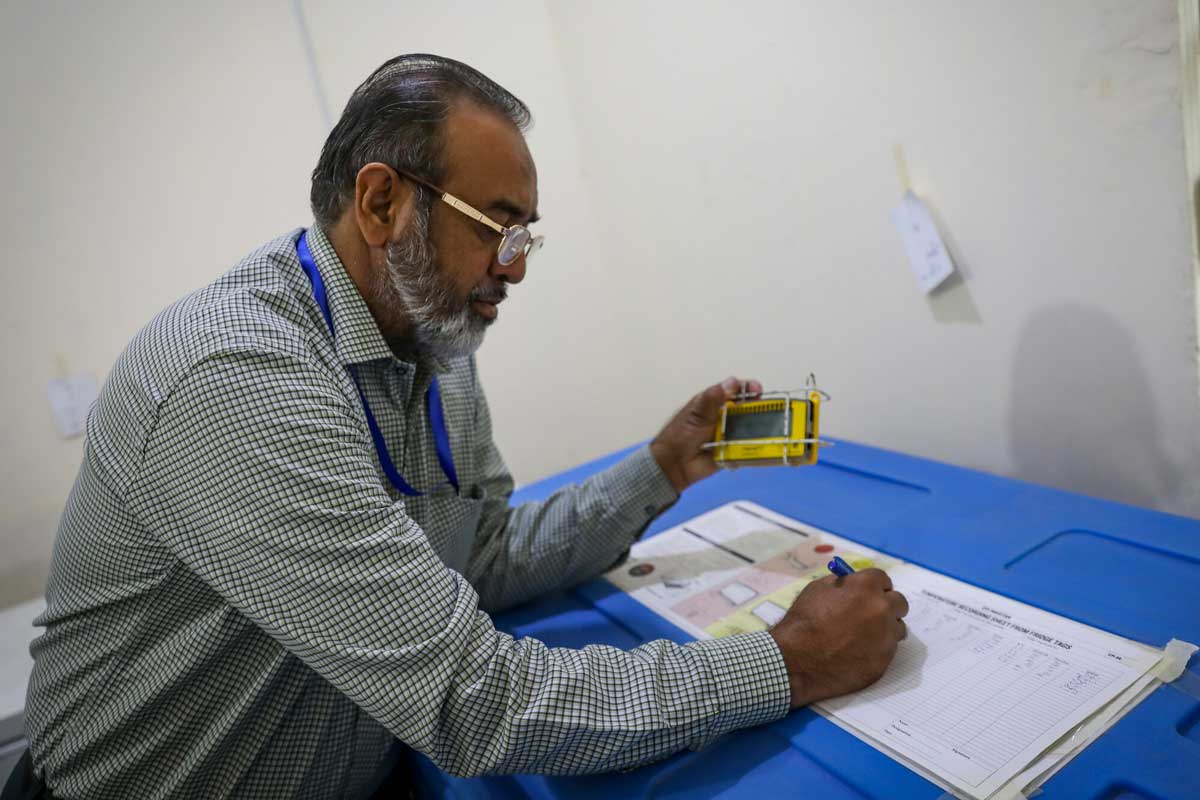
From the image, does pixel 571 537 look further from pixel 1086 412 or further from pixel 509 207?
pixel 1086 412

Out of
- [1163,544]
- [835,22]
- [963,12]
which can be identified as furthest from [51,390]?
[1163,544]

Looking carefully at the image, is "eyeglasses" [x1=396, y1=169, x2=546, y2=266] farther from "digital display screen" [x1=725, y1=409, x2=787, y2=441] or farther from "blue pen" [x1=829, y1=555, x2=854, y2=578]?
"blue pen" [x1=829, y1=555, x2=854, y2=578]

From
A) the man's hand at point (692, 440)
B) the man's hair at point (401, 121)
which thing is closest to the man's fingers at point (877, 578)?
the man's hand at point (692, 440)

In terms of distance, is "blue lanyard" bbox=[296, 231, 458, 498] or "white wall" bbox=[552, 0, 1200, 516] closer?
"blue lanyard" bbox=[296, 231, 458, 498]

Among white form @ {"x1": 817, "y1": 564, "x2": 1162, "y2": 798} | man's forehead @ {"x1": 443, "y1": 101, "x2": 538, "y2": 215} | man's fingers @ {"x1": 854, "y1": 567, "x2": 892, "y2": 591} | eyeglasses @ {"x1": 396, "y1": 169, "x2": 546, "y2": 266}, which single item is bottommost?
white form @ {"x1": 817, "y1": 564, "x2": 1162, "y2": 798}

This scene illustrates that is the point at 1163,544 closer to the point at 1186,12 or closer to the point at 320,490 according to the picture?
the point at 1186,12

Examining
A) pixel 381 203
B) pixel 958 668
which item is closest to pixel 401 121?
pixel 381 203

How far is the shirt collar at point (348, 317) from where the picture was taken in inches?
33.0

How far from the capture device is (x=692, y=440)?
3.55 feet

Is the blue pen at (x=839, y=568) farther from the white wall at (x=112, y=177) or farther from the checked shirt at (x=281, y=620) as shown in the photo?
the white wall at (x=112, y=177)

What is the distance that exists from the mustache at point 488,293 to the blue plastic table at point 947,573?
0.42 m

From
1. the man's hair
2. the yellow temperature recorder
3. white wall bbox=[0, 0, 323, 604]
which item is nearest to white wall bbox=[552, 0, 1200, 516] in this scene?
the yellow temperature recorder

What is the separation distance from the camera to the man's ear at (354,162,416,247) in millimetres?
858

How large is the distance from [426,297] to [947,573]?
0.69 m
